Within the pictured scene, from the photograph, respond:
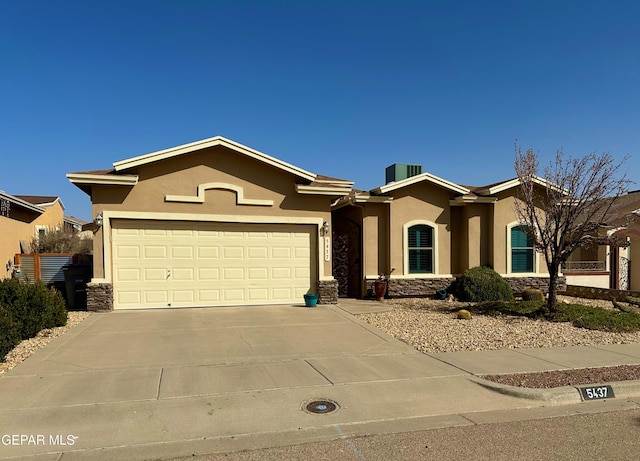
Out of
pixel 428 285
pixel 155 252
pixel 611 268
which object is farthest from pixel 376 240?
pixel 611 268

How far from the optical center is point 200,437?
466 centimetres

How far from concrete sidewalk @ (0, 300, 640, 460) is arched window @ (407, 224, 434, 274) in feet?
23.2

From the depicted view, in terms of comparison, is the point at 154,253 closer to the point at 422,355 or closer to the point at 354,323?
the point at 354,323

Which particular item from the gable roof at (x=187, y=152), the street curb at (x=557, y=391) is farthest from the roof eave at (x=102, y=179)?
the street curb at (x=557, y=391)

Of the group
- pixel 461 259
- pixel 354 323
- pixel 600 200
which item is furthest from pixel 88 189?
pixel 600 200

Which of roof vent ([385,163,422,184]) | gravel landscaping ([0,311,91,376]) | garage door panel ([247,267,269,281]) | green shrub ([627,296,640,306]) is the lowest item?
green shrub ([627,296,640,306])

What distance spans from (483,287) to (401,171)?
5.65 metres

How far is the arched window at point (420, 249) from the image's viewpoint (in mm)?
16188

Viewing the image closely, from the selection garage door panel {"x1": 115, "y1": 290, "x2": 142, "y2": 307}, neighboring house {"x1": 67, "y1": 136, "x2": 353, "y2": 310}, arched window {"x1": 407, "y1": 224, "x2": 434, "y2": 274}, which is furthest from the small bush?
garage door panel {"x1": 115, "y1": 290, "x2": 142, "y2": 307}

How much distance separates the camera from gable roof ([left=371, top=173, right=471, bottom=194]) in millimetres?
15516

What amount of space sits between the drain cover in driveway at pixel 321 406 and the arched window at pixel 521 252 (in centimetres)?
Result: 1311

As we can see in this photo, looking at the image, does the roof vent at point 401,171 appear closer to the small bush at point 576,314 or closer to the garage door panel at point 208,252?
the small bush at point 576,314

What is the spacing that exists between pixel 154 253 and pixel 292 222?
4.01 m

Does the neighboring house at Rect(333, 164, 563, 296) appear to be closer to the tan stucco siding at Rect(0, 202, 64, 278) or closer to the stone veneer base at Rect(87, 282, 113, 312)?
the stone veneer base at Rect(87, 282, 113, 312)
